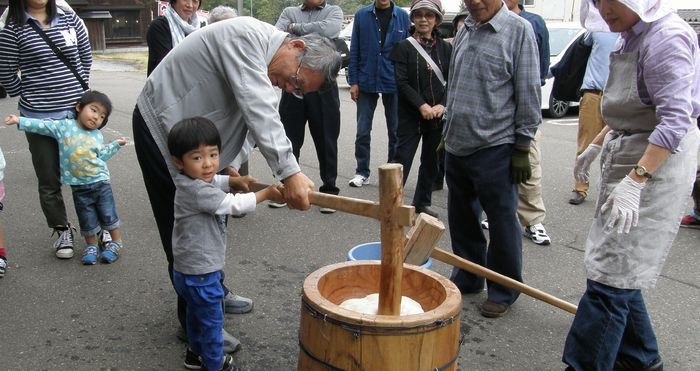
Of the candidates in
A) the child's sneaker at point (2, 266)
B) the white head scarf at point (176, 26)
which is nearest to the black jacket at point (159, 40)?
the white head scarf at point (176, 26)

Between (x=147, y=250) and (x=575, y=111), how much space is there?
387 inches

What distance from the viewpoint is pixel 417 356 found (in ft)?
6.91

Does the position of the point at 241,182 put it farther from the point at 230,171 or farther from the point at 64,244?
the point at 64,244

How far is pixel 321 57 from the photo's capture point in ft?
8.96

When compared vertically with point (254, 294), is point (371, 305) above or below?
above

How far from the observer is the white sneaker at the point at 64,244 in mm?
Answer: 4465

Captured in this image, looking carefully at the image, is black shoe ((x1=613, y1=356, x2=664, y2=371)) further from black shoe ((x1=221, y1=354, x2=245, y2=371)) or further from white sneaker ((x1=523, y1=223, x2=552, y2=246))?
white sneaker ((x1=523, y1=223, x2=552, y2=246))

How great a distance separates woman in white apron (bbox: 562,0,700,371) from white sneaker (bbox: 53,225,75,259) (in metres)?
3.26

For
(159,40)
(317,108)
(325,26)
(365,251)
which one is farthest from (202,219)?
(325,26)

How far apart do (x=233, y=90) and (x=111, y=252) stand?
2.26 meters

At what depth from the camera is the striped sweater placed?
419 centimetres

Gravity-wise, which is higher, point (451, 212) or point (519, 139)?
point (519, 139)

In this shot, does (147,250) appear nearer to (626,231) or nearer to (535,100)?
(535,100)

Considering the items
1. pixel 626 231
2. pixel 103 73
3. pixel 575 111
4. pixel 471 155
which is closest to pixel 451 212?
pixel 471 155
